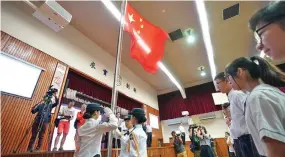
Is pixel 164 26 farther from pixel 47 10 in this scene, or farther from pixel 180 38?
pixel 47 10

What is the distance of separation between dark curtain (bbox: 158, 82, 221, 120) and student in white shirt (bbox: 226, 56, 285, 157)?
792 centimetres

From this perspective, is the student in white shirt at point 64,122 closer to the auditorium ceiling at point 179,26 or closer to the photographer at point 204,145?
the auditorium ceiling at point 179,26

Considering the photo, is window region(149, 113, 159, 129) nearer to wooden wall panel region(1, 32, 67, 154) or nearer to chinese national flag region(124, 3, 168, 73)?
wooden wall panel region(1, 32, 67, 154)

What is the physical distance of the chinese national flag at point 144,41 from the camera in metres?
2.45

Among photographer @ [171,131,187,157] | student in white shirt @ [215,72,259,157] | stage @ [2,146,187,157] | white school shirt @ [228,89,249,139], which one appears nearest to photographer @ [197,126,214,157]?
stage @ [2,146,187,157]

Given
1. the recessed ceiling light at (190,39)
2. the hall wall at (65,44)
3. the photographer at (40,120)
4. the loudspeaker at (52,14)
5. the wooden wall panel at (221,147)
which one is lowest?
the wooden wall panel at (221,147)

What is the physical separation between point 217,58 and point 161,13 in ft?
11.9

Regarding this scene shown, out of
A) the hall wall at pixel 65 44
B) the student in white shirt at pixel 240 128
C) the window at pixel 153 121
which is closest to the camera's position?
the student in white shirt at pixel 240 128

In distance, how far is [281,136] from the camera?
1.59 ft

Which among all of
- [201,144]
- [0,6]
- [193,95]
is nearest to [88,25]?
[0,6]

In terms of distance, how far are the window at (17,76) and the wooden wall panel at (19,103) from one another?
3.5 inches

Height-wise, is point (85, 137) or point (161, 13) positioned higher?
point (161, 13)

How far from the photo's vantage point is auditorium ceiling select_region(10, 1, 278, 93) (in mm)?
4055

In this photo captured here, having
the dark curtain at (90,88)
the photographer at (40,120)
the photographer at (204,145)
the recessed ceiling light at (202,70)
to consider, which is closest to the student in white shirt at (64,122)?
the photographer at (40,120)
